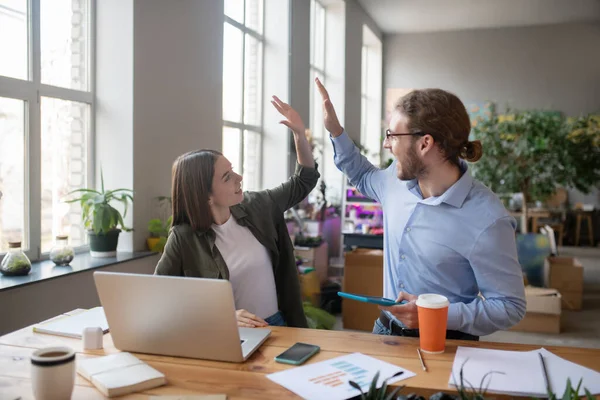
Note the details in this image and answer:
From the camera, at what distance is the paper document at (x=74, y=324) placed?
66.1 inches

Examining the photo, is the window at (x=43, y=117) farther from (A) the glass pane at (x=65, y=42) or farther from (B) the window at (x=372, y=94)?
(B) the window at (x=372, y=94)

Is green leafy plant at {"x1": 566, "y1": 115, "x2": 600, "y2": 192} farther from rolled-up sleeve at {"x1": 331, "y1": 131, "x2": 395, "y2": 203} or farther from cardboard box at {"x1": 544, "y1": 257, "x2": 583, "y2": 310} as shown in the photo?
rolled-up sleeve at {"x1": 331, "y1": 131, "x2": 395, "y2": 203}

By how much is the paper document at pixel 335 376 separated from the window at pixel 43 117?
6.97 ft

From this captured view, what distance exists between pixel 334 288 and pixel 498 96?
720 cm

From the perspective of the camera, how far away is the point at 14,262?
2.63 meters

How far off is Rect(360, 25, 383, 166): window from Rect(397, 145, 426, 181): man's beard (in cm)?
906

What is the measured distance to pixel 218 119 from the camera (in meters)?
4.66

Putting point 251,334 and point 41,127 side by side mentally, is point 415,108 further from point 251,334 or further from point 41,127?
point 41,127

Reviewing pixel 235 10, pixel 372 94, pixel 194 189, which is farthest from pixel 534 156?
pixel 372 94

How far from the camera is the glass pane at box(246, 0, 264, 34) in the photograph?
6238 mm

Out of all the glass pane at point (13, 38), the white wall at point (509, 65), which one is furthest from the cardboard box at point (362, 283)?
the white wall at point (509, 65)

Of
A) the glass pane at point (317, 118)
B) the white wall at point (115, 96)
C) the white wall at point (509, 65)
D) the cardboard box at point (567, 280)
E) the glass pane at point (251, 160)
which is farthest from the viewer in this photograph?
the white wall at point (509, 65)

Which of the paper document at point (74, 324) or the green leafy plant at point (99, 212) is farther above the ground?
the green leafy plant at point (99, 212)

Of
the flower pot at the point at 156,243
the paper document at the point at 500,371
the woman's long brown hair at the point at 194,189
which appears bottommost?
the paper document at the point at 500,371
